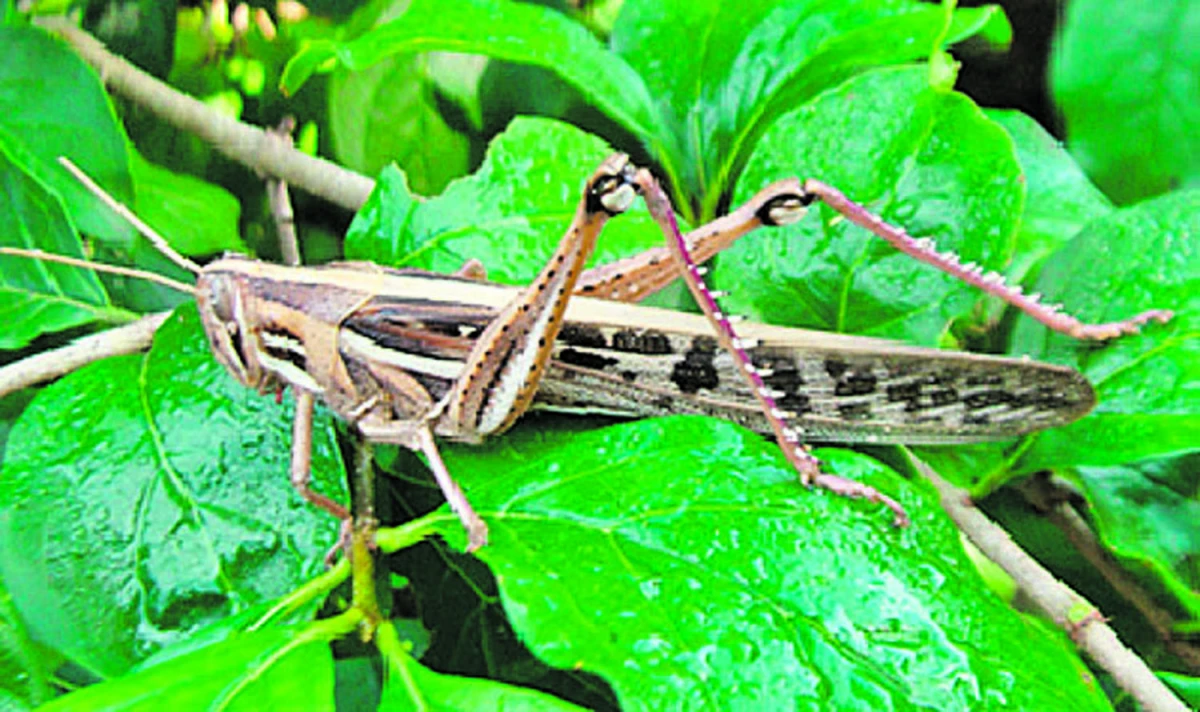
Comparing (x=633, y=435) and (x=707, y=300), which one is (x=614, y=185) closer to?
(x=707, y=300)

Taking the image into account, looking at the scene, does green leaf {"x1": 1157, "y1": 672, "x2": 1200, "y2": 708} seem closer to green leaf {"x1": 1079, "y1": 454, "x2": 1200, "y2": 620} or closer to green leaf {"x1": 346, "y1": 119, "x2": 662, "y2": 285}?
green leaf {"x1": 1079, "y1": 454, "x2": 1200, "y2": 620}

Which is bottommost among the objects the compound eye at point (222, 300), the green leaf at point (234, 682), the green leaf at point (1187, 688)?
the green leaf at point (1187, 688)

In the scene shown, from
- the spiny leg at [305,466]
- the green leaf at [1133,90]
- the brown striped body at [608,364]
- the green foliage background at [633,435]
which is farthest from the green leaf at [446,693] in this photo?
the green leaf at [1133,90]

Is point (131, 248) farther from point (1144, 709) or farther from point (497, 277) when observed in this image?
point (1144, 709)

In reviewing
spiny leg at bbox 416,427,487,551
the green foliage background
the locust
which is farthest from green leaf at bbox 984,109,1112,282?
spiny leg at bbox 416,427,487,551

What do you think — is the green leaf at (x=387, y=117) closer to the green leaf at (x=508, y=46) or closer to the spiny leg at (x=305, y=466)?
the green leaf at (x=508, y=46)

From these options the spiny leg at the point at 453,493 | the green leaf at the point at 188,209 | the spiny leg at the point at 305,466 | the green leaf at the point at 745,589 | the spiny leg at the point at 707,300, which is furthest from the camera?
the green leaf at the point at 188,209

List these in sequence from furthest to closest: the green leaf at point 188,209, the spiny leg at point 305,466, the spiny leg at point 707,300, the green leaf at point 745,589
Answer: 1. the green leaf at point 188,209
2. the spiny leg at point 707,300
3. the spiny leg at point 305,466
4. the green leaf at point 745,589
